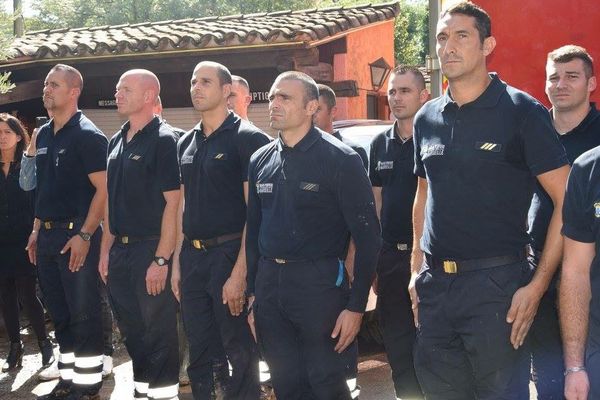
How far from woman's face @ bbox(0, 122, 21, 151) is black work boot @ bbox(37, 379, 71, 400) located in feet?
7.71

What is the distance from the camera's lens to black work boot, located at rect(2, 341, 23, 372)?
8.02 metres

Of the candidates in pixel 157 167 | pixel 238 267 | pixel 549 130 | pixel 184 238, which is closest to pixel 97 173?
pixel 157 167

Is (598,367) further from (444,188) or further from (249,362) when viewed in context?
(249,362)

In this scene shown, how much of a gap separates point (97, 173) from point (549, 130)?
3849mm

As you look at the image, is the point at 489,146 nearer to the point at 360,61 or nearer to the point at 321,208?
the point at 321,208

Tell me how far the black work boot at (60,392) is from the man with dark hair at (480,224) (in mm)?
3618

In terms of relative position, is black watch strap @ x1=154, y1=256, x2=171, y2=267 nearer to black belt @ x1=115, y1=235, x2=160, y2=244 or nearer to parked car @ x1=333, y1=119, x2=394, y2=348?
black belt @ x1=115, y1=235, x2=160, y2=244

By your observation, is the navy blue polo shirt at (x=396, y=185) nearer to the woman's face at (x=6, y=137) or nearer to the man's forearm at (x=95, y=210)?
the man's forearm at (x=95, y=210)

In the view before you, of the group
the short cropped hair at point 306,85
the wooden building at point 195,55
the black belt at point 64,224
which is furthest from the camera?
the wooden building at point 195,55

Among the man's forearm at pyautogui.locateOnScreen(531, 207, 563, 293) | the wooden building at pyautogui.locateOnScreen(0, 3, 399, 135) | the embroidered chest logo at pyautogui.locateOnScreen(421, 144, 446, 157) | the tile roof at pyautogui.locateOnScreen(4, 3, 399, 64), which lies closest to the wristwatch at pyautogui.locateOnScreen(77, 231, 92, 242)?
the embroidered chest logo at pyautogui.locateOnScreen(421, 144, 446, 157)

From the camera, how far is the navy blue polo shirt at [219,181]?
5586 mm

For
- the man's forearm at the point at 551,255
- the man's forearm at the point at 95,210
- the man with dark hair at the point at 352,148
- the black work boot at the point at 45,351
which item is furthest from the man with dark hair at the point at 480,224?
the black work boot at the point at 45,351

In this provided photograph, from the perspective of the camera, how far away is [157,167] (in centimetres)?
609

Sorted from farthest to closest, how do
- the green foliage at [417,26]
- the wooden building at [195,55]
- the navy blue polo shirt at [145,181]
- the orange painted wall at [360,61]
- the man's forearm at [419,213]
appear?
the green foliage at [417,26]
the orange painted wall at [360,61]
the wooden building at [195,55]
the navy blue polo shirt at [145,181]
the man's forearm at [419,213]
